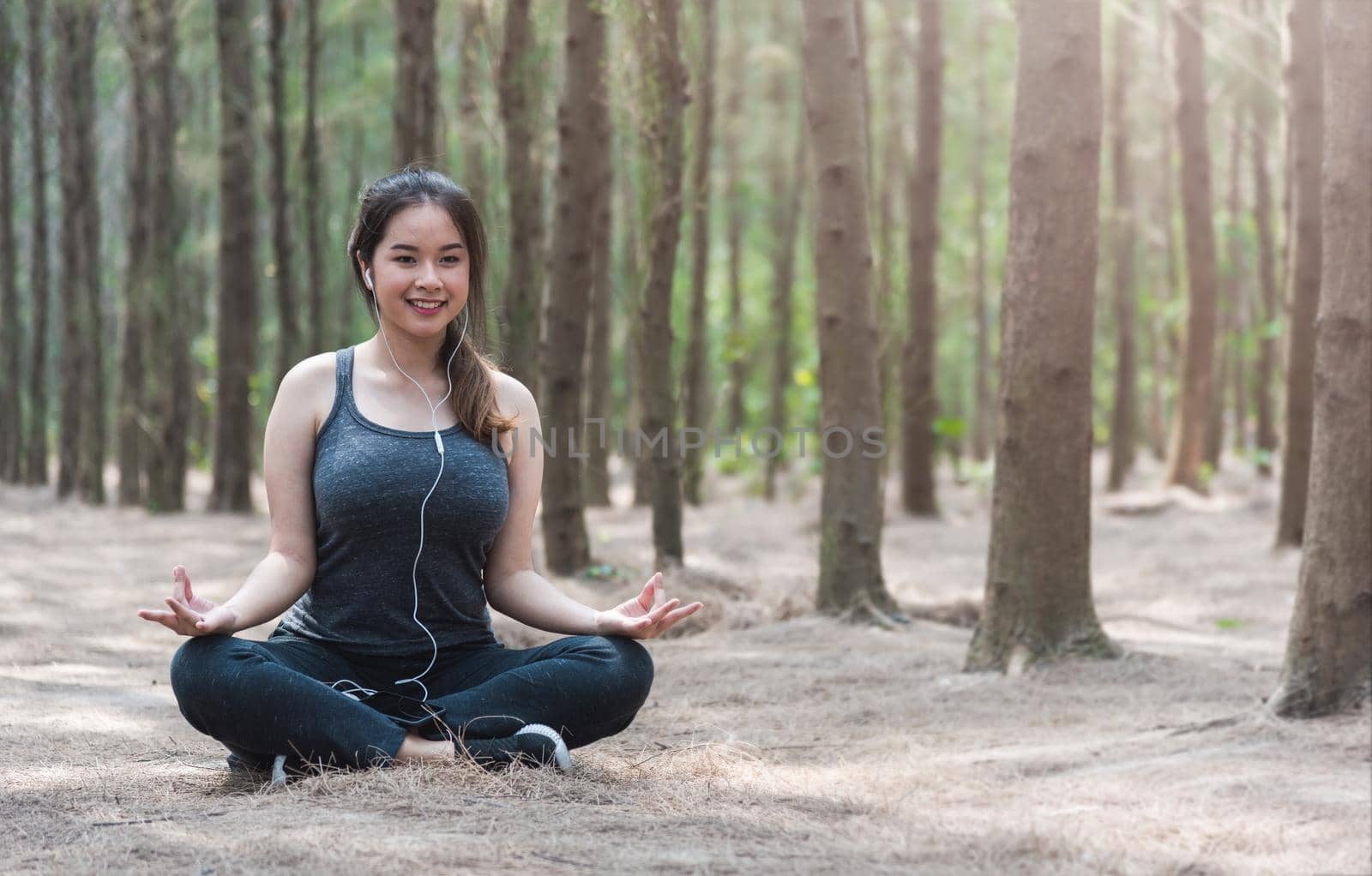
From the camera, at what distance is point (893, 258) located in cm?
978

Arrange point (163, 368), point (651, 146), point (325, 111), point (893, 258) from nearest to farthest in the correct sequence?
point (651, 146)
point (893, 258)
point (163, 368)
point (325, 111)

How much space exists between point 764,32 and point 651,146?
1393 centimetres

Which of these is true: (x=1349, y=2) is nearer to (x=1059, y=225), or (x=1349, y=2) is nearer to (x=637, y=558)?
(x=1059, y=225)

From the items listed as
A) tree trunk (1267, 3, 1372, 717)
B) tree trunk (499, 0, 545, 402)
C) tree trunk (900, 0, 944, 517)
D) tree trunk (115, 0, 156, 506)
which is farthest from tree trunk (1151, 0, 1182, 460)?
tree trunk (1267, 3, 1372, 717)

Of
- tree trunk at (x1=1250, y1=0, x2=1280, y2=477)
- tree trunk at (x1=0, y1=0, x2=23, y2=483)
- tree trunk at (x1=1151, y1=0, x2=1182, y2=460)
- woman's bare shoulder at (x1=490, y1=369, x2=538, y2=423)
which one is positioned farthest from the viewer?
tree trunk at (x1=1151, y1=0, x2=1182, y2=460)

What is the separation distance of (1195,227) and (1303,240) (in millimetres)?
4632

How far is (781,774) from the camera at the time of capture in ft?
11.1

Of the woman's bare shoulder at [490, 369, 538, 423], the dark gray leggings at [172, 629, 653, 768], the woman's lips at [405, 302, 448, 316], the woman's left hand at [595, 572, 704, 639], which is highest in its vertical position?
the woman's lips at [405, 302, 448, 316]

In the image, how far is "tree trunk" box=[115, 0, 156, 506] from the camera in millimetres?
13055

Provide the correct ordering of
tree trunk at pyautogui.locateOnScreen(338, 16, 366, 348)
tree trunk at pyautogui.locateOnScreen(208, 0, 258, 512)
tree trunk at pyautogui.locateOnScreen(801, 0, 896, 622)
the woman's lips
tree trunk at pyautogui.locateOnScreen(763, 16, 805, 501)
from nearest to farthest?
the woman's lips, tree trunk at pyautogui.locateOnScreen(801, 0, 896, 622), tree trunk at pyautogui.locateOnScreen(208, 0, 258, 512), tree trunk at pyautogui.locateOnScreen(763, 16, 805, 501), tree trunk at pyautogui.locateOnScreen(338, 16, 366, 348)

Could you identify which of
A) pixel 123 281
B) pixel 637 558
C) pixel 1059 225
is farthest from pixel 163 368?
pixel 1059 225

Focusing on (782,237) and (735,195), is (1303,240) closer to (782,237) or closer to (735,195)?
(782,237)

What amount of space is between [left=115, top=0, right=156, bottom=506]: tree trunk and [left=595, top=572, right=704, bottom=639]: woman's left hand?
11.4m

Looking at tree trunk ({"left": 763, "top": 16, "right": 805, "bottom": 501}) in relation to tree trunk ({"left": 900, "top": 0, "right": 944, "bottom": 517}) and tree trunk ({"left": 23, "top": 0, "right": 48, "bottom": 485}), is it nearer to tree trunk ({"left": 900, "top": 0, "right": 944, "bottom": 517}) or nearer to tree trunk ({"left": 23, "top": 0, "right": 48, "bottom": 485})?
tree trunk ({"left": 900, "top": 0, "right": 944, "bottom": 517})
